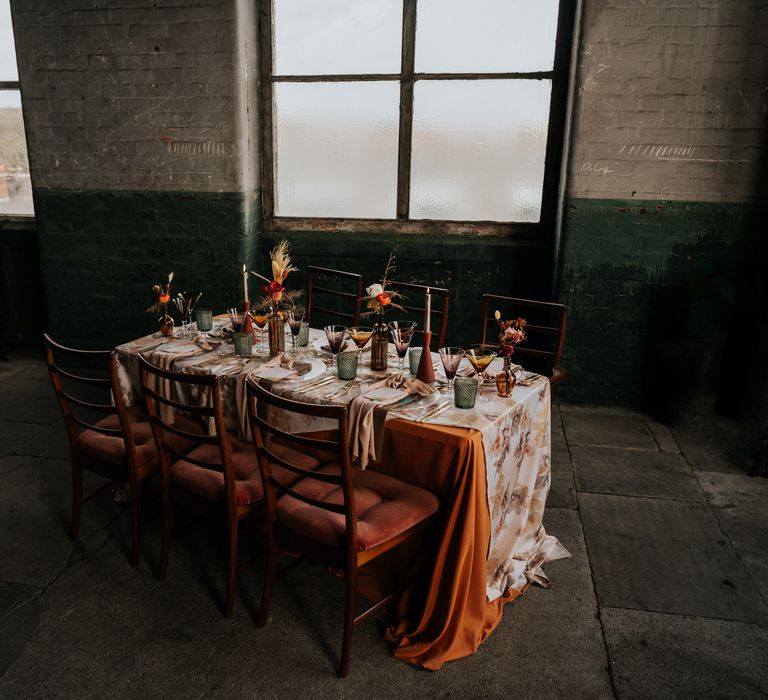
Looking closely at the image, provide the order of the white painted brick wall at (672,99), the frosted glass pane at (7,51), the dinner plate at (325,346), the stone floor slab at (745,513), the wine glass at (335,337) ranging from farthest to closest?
1. the frosted glass pane at (7,51)
2. the white painted brick wall at (672,99)
3. the dinner plate at (325,346)
4. the wine glass at (335,337)
5. the stone floor slab at (745,513)

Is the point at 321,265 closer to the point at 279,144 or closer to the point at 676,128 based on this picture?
the point at 279,144

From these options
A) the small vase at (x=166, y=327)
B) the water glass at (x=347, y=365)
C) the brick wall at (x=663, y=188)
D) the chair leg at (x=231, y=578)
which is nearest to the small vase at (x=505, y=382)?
the water glass at (x=347, y=365)

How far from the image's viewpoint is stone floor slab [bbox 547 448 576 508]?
321cm

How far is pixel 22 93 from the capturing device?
4703 millimetres

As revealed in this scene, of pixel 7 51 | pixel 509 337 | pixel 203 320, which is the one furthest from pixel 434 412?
pixel 7 51

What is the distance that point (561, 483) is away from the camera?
11.2 ft

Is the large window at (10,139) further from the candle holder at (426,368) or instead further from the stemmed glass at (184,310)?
the candle holder at (426,368)

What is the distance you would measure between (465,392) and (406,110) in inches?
120

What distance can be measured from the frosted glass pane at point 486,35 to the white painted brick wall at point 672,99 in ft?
1.71

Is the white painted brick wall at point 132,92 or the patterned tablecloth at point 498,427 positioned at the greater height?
the white painted brick wall at point 132,92

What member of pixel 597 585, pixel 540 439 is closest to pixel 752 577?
pixel 597 585

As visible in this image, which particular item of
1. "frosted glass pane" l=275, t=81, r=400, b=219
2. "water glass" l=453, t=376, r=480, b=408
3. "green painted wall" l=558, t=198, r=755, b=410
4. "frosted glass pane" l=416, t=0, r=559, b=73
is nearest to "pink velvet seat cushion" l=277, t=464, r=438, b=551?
"water glass" l=453, t=376, r=480, b=408

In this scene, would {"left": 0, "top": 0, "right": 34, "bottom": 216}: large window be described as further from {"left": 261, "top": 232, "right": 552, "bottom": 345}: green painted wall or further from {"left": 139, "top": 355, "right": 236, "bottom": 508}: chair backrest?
{"left": 139, "top": 355, "right": 236, "bottom": 508}: chair backrest

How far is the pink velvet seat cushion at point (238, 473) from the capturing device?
2.37 m
